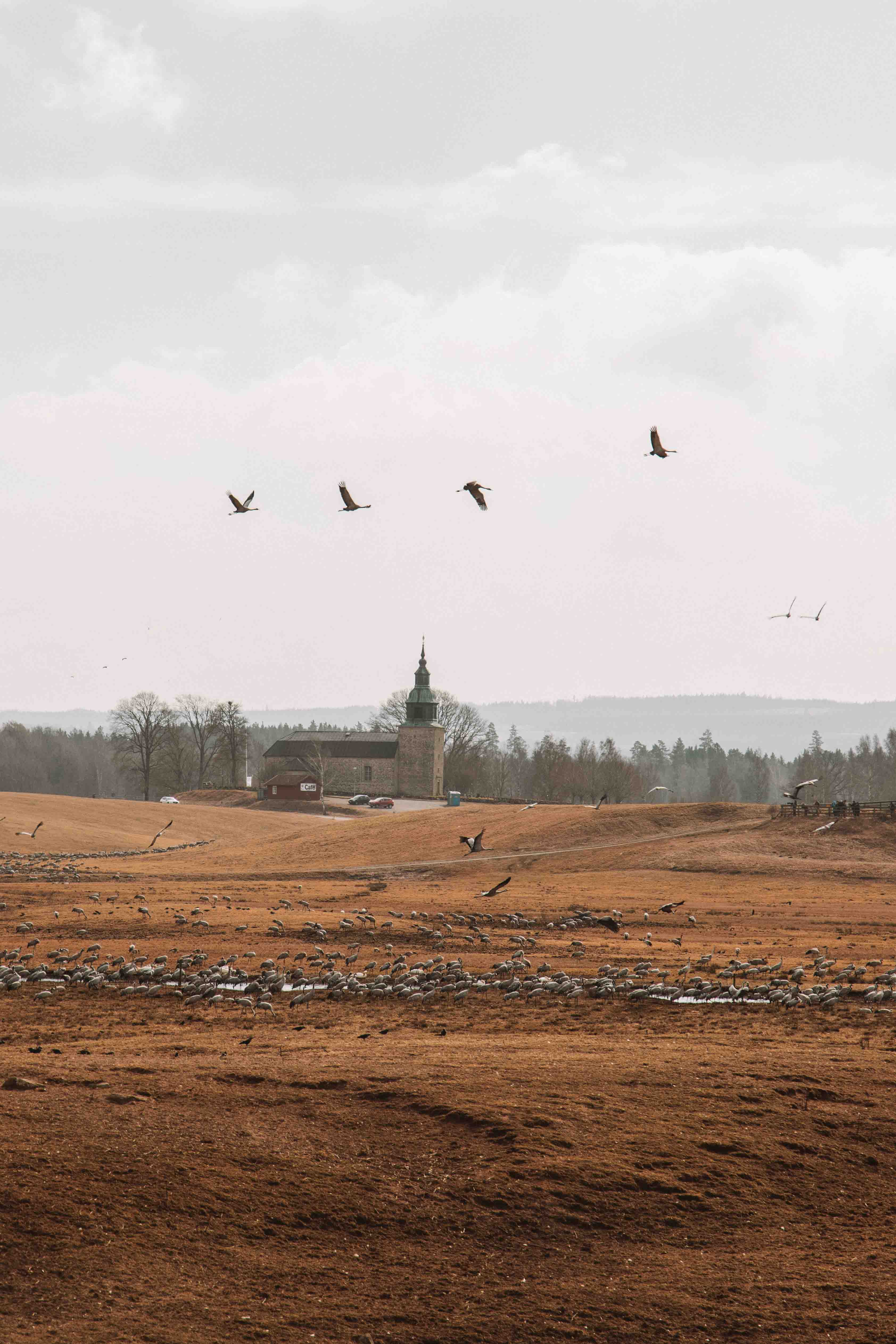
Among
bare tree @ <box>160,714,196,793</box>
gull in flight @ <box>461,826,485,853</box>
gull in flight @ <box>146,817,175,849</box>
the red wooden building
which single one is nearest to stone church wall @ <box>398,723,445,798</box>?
the red wooden building

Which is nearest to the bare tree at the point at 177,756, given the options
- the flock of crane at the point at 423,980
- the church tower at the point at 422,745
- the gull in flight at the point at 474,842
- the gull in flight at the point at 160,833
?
the church tower at the point at 422,745

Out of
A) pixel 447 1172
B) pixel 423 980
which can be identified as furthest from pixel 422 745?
pixel 447 1172

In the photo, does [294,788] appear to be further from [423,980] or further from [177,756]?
[423,980]

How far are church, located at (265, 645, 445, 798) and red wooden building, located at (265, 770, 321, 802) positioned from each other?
392 centimetres

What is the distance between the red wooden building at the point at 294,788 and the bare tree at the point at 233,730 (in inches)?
658

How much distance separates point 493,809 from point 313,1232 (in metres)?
73.5

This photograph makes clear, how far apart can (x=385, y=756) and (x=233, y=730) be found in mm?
22243

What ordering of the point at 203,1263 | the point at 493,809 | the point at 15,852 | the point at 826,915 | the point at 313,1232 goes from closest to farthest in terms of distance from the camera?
the point at 203,1263
the point at 313,1232
the point at 826,915
the point at 15,852
the point at 493,809

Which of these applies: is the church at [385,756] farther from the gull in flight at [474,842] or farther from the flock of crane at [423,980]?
the flock of crane at [423,980]

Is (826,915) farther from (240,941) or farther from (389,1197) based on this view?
(389,1197)

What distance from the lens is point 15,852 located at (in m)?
74.3

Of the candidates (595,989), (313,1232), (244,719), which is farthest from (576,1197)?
(244,719)

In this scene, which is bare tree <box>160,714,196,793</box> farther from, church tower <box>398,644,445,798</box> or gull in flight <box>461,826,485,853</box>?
gull in flight <box>461,826,485,853</box>

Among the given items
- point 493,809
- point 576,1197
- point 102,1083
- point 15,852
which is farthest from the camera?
point 493,809
